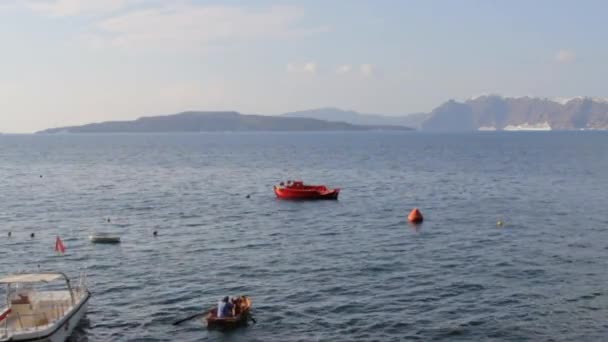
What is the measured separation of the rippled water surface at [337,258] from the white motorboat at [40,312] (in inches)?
64.6

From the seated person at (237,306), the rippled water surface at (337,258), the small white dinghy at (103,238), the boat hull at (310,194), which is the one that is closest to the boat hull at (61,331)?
the rippled water surface at (337,258)

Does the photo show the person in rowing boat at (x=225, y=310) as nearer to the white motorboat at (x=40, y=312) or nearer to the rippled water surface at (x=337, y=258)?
the rippled water surface at (x=337, y=258)

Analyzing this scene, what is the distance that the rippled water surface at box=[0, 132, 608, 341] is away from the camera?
40.3 meters

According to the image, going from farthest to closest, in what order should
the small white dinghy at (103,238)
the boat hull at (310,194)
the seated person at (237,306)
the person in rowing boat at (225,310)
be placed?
the boat hull at (310,194) → the small white dinghy at (103,238) → the seated person at (237,306) → the person in rowing boat at (225,310)

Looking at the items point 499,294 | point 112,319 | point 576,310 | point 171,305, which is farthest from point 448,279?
point 112,319

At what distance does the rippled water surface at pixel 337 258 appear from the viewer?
4028cm

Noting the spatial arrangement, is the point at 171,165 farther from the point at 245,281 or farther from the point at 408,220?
the point at 245,281

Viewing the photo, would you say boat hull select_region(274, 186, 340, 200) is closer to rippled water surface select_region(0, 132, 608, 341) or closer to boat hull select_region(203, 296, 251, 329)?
rippled water surface select_region(0, 132, 608, 341)

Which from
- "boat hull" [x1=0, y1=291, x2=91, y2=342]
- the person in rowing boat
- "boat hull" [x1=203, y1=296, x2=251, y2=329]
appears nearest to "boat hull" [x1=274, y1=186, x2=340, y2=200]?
"boat hull" [x1=0, y1=291, x2=91, y2=342]

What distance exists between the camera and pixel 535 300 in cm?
4425

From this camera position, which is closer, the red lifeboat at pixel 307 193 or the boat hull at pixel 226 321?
the boat hull at pixel 226 321

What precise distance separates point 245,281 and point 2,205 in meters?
57.7

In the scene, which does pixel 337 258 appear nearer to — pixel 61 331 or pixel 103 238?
pixel 103 238

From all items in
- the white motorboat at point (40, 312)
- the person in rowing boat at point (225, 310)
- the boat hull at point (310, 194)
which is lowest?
the person in rowing boat at point (225, 310)
